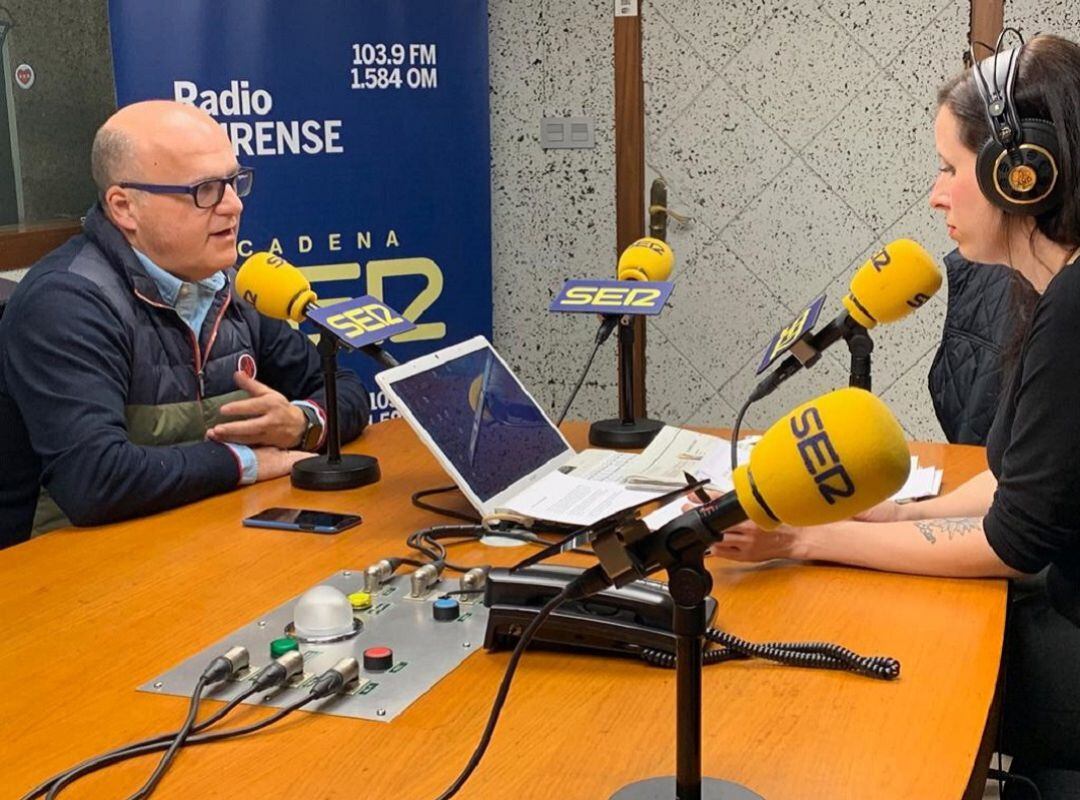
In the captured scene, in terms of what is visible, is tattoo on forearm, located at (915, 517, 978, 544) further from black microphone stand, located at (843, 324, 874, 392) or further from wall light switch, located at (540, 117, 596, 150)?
wall light switch, located at (540, 117, 596, 150)

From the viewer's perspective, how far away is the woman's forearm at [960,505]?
1868 mm

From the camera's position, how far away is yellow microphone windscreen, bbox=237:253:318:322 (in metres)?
2.11

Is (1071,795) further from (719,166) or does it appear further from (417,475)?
(719,166)

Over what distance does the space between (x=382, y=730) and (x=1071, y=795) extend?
3.22 feet

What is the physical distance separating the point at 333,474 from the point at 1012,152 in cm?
112

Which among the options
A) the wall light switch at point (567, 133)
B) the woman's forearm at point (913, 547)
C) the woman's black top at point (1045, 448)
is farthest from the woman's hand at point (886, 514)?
the wall light switch at point (567, 133)

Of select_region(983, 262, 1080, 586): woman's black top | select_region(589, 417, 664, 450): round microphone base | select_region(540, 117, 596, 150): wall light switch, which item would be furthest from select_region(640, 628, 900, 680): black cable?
select_region(540, 117, 596, 150): wall light switch

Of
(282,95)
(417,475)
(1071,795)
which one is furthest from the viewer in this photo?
(282,95)

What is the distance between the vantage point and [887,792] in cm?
108

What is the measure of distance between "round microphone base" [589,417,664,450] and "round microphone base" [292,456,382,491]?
42 centimetres

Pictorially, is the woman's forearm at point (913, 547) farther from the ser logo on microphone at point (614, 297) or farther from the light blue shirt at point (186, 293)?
the light blue shirt at point (186, 293)

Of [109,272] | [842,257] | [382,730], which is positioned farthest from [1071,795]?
[842,257]

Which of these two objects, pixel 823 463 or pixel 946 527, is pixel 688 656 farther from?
pixel 946 527

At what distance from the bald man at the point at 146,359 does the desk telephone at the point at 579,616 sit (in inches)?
30.7
